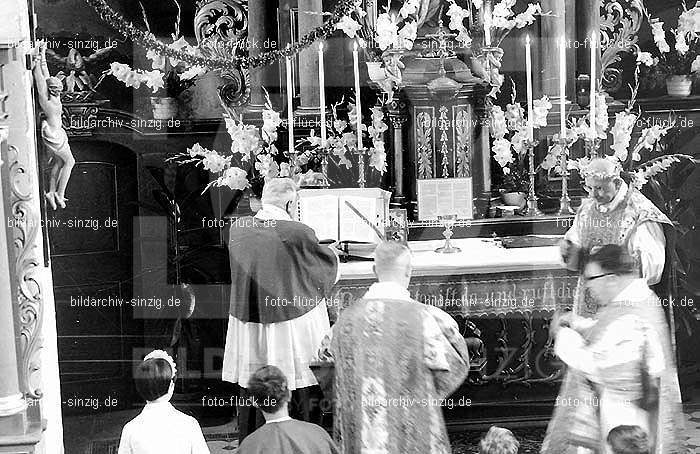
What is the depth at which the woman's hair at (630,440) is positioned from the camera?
6.16 meters

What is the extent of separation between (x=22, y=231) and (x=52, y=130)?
58 centimetres

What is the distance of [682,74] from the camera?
8.88 meters

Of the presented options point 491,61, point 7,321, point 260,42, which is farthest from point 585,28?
point 7,321

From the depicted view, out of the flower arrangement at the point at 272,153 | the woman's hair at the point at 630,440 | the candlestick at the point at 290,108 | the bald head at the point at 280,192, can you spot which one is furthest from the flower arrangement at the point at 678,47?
the woman's hair at the point at 630,440

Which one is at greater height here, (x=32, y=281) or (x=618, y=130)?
(x=618, y=130)

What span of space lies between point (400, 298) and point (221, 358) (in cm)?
259

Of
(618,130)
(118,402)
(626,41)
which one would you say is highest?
(626,41)

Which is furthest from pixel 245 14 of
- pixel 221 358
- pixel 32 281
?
pixel 32 281

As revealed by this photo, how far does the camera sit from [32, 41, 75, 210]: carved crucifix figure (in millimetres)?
6410

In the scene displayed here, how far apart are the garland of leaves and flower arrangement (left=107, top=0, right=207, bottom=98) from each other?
0.13 feet

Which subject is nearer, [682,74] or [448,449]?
[448,449]

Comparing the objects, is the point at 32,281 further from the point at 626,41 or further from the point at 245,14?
the point at 626,41

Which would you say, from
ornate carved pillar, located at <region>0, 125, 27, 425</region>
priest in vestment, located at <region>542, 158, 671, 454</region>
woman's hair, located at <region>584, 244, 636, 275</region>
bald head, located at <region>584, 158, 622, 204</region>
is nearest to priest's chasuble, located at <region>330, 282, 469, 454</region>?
woman's hair, located at <region>584, 244, 636, 275</region>

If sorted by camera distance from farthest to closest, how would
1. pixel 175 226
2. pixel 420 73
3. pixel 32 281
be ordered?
pixel 175 226
pixel 420 73
pixel 32 281
